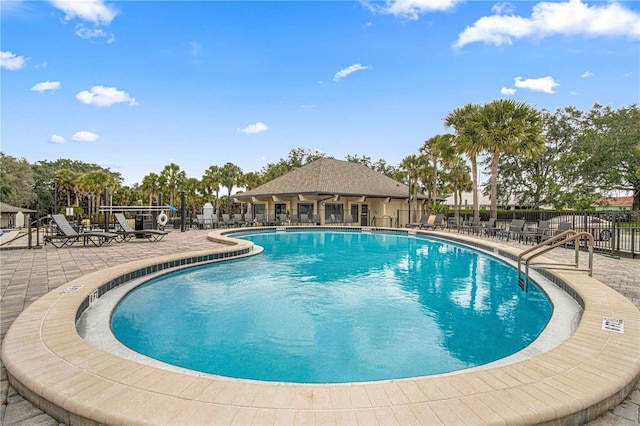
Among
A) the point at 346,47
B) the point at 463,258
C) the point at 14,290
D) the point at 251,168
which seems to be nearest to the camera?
the point at 14,290

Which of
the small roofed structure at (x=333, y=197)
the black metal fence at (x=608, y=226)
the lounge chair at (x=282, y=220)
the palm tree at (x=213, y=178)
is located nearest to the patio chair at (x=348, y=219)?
the small roofed structure at (x=333, y=197)

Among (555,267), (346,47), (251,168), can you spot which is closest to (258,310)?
(555,267)

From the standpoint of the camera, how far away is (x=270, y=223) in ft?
80.8

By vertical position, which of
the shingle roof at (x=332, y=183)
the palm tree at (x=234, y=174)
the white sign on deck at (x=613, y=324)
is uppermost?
the palm tree at (x=234, y=174)

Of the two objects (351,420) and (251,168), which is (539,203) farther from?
(351,420)

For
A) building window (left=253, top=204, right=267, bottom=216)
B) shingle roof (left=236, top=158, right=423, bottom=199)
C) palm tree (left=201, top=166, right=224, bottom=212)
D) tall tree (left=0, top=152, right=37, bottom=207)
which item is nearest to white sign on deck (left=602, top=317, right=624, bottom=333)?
shingle roof (left=236, top=158, right=423, bottom=199)

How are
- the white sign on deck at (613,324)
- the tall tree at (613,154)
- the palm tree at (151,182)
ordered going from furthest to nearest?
the palm tree at (151,182) → the tall tree at (613,154) → the white sign on deck at (613,324)

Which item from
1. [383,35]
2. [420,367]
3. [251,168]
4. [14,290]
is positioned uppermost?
[383,35]

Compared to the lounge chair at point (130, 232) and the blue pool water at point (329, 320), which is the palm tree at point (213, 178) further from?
the blue pool water at point (329, 320)

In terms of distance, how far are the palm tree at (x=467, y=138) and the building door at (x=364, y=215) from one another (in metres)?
8.31

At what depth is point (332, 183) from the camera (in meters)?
25.8

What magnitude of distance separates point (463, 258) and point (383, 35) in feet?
34.4

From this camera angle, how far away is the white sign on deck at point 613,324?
3451 mm

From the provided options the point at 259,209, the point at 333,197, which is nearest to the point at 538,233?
the point at 333,197
